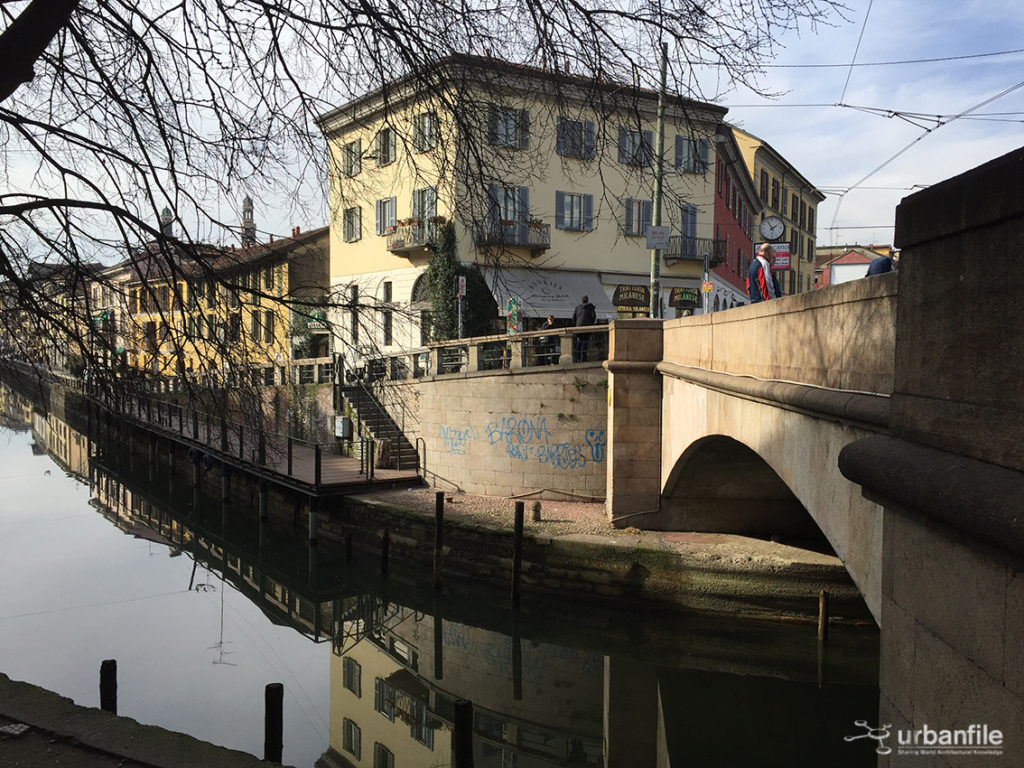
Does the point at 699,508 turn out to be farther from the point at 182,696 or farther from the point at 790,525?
the point at 182,696

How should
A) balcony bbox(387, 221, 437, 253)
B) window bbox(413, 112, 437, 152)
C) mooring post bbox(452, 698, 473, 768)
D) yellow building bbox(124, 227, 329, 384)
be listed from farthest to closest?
balcony bbox(387, 221, 437, 253) → mooring post bbox(452, 698, 473, 768) → window bbox(413, 112, 437, 152) → yellow building bbox(124, 227, 329, 384)

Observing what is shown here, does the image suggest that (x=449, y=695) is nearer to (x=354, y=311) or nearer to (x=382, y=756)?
(x=382, y=756)

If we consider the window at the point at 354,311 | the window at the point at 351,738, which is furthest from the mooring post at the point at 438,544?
the window at the point at 354,311

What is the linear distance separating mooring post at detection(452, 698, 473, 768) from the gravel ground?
259 inches

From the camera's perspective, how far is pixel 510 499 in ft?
58.4

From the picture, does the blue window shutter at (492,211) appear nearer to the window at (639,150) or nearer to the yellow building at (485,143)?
the yellow building at (485,143)

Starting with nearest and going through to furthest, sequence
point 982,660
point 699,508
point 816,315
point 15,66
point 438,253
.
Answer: point 982,660
point 15,66
point 816,315
point 699,508
point 438,253

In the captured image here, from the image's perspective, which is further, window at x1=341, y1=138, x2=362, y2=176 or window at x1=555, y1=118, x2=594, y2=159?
window at x1=341, y1=138, x2=362, y2=176

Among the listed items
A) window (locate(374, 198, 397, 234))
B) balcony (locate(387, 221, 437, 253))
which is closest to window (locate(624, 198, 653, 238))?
balcony (locate(387, 221, 437, 253))

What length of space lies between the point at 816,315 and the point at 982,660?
4.00 metres

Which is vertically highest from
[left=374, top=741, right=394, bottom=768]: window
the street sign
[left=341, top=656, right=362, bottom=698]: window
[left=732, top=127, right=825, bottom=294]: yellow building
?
[left=732, top=127, right=825, bottom=294]: yellow building

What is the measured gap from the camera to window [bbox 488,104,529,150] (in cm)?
510

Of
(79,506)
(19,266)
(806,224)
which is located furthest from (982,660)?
(806,224)

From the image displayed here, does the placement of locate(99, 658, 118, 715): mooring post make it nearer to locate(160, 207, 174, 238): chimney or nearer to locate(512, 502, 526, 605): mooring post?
locate(160, 207, 174, 238): chimney
